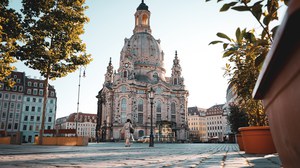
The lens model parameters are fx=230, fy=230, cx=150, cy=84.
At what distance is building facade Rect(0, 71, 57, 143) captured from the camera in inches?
2411

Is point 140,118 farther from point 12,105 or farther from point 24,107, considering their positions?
point 12,105

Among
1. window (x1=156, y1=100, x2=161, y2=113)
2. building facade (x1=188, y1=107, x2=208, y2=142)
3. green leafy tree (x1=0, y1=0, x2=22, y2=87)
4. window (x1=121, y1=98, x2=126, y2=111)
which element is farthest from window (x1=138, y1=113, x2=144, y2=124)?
building facade (x1=188, y1=107, x2=208, y2=142)

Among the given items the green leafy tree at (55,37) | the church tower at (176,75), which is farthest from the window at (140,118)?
the green leafy tree at (55,37)

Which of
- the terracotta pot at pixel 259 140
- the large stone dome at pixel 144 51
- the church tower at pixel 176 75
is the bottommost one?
the terracotta pot at pixel 259 140

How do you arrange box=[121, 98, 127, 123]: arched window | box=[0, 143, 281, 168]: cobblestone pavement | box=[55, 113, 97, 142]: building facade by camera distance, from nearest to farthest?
box=[0, 143, 281, 168]: cobblestone pavement < box=[121, 98, 127, 123]: arched window < box=[55, 113, 97, 142]: building facade

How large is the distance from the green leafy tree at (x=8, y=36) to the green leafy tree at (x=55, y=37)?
107 centimetres

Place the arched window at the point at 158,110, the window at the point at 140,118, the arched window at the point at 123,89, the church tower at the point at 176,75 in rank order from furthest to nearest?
the church tower at the point at 176,75, the arched window at the point at 158,110, the window at the point at 140,118, the arched window at the point at 123,89

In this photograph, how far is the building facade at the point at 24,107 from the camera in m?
61.2

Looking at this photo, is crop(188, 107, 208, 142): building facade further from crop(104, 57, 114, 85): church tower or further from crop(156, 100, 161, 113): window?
crop(104, 57, 114, 85): church tower

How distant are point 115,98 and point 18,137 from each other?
42.4 metres

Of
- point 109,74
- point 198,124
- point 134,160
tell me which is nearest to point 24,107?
point 109,74

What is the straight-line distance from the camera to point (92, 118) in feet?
433

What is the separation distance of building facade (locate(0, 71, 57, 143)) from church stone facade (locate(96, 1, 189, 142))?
17.2 m

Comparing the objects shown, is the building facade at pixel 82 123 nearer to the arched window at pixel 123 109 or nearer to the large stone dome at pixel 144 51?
the large stone dome at pixel 144 51
